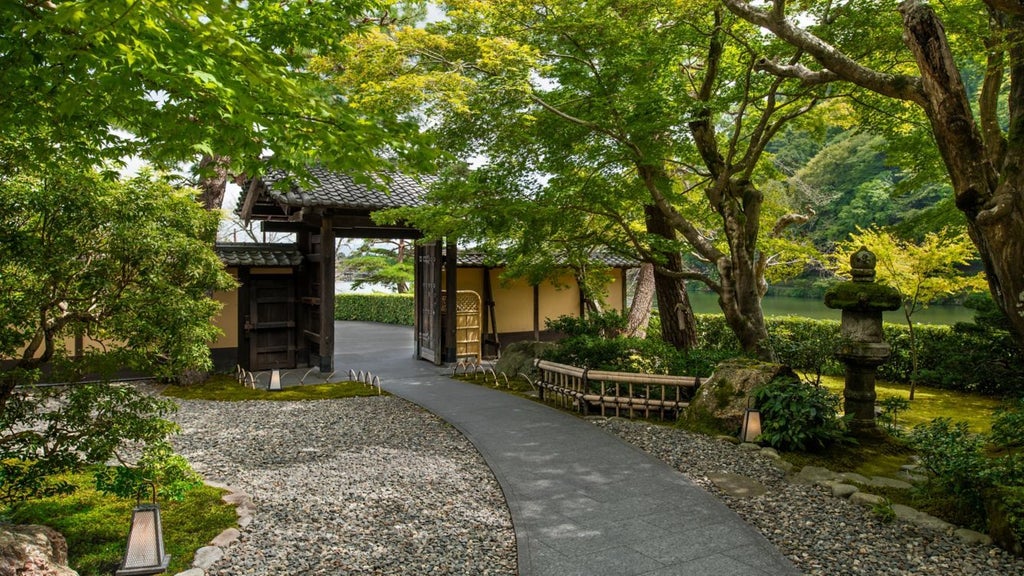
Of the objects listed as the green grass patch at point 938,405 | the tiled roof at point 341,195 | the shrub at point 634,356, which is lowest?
the green grass patch at point 938,405

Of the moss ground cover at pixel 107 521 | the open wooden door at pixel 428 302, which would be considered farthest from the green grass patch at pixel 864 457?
the open wooden door at pixel 428 302

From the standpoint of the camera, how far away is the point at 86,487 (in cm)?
512

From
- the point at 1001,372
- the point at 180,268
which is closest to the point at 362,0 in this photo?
the point at 180,268

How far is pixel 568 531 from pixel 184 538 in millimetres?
2801

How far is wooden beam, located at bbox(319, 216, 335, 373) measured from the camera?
36.6 ft

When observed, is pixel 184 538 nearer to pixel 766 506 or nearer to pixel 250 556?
pixel 250 556

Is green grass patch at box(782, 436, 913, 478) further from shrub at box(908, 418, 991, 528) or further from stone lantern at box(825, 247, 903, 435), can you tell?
shrub at box(908, 418, 991, 528)

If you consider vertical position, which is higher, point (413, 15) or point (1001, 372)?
point (413, 15)

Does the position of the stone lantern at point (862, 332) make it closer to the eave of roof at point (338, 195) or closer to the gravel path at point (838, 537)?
the gravel path at point (838, 537)

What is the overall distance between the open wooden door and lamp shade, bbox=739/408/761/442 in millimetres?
7138

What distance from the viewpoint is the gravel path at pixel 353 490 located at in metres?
4.02

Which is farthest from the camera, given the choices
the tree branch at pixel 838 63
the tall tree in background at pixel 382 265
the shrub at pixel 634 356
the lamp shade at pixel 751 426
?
the tall tree in background at pixel 382 265

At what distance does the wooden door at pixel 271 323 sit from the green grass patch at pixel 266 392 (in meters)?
1.18

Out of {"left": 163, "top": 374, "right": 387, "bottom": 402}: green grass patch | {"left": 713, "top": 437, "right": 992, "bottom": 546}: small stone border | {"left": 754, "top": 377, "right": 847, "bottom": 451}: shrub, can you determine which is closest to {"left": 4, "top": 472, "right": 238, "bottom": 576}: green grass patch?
{"left": 163, "top": 374, "right": 387, "bottom": 402}: green grass patch
